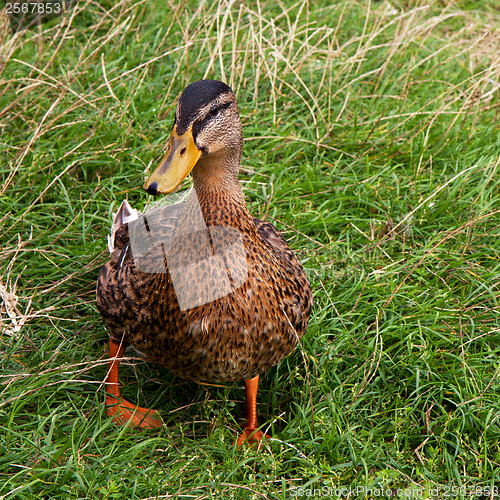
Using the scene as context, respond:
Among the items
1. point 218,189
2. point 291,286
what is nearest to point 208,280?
point 218,189

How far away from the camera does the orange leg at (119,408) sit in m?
2.64

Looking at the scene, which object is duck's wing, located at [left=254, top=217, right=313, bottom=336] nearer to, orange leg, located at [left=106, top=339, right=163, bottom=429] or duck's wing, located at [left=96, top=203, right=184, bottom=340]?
duck's wing, located at [left=96, top=203, right=184, bottom=340]

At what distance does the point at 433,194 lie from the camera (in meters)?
3.40

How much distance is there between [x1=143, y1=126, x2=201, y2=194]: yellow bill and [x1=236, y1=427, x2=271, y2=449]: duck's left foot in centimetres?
114

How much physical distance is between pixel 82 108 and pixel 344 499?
2736mm

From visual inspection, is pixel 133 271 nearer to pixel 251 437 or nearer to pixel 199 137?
pixel 199 137

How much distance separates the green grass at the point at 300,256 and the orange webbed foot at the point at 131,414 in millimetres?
59

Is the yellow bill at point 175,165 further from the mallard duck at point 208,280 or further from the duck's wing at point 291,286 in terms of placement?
the duck's wing at point 291,286

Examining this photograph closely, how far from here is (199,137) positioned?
2.12m

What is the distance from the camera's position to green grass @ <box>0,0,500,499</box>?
2.48 meters

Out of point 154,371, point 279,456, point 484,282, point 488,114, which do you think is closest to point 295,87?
point 488,114

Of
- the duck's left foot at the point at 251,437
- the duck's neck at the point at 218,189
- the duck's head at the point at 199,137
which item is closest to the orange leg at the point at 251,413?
the duck's left foot at the point at 251,437

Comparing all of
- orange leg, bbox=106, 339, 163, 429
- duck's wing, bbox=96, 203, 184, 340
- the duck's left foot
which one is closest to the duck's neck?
duck's wing, bbox=96, 203, 184, 340

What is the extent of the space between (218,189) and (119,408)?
Answer: 106cm
